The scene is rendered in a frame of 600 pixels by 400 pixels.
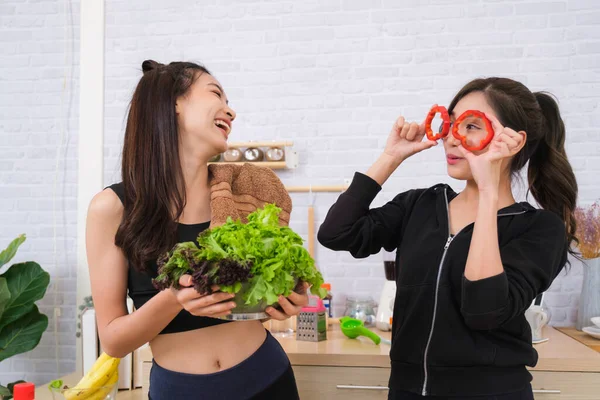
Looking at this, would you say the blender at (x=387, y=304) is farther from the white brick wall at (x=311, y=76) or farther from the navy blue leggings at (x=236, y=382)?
the navy blue leggings at (x=236, y=382)

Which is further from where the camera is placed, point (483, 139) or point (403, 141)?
point (403, 141)

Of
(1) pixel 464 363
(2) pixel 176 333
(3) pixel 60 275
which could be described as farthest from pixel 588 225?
(3) pixel 60 275

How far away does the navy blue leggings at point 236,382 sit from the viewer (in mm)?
1323

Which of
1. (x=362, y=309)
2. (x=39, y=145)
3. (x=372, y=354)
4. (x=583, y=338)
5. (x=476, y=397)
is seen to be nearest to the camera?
(x=476, y=397)

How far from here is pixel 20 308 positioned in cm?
249

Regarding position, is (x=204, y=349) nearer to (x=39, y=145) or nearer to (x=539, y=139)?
(x=539, y=139)

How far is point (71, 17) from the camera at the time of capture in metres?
3.06

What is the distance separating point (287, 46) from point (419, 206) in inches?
63.1

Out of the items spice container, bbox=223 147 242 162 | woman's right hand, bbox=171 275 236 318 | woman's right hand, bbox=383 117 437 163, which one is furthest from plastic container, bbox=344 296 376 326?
woman's right hand, bbox=171 275 236 318

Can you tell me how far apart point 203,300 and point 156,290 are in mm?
368

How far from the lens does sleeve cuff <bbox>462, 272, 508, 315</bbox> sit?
4.04 ft

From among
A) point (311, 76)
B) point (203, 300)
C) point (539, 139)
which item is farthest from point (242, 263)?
point (311, 76)

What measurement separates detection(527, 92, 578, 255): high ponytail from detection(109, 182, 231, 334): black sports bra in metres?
0.91

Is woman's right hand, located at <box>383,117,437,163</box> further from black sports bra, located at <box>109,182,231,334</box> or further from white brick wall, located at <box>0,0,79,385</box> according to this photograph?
white brick wall, located at <box>0,0,79,385</box>
